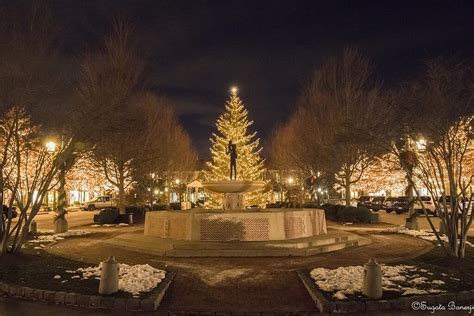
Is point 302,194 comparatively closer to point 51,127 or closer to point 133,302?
point 51,127

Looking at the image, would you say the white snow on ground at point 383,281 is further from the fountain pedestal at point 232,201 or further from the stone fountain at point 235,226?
the fountain pedestal at point 232,201

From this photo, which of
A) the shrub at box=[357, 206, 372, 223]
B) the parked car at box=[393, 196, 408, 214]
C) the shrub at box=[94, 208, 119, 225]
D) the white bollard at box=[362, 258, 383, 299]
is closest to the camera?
the white bollard at box=[362, 258, 383, 299]

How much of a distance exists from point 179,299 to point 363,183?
45.8 m

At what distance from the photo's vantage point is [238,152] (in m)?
42.5

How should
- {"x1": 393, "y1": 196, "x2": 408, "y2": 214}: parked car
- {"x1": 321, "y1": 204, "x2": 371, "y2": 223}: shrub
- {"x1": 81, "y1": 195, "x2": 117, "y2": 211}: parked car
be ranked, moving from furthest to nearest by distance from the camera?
{"x1": 81, "y1": 195, "x2": 117, "y2": 211}: parked car, {"x1": 393, "y1": 196, "x2": 408, "y2": 214}: parked car, {"x1": 321, "y1": 204, "x2": 371, "y2": 223}: shrub

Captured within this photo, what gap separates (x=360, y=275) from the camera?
10.1 metres

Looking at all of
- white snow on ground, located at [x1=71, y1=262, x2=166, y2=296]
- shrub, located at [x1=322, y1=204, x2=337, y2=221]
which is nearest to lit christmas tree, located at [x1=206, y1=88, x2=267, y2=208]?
shrub, located at [x1=322, y1=204, x2=337, y2=221]

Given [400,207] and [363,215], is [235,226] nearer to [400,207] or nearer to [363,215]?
[363,215]

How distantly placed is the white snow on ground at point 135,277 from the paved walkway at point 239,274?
17.7 inches

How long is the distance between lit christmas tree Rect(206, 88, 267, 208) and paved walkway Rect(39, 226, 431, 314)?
24.3 metres

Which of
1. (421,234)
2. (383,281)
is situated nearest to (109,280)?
(383,281)

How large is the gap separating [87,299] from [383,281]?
19.3ft

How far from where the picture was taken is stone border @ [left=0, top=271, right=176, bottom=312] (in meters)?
8.23

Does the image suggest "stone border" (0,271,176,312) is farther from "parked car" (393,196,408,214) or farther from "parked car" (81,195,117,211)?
"parked car" (81,195,117,211)
